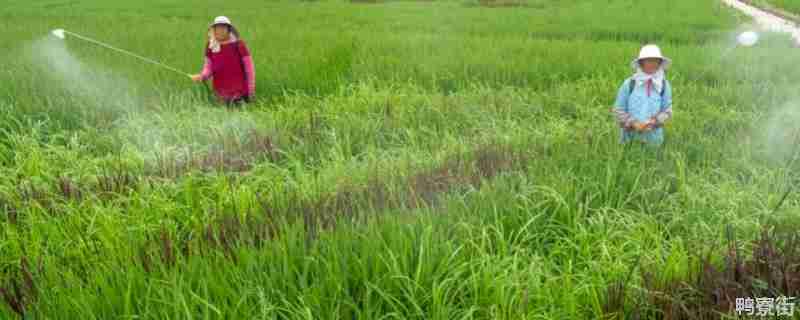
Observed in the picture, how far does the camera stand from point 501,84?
211 inches

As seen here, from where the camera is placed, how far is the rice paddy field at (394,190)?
1.75 metres

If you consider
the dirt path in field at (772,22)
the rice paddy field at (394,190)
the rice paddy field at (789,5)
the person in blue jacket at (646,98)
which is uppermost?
the rice paddy field at (789,5)

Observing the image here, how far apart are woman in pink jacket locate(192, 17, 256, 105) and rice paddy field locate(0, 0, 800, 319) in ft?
0.82

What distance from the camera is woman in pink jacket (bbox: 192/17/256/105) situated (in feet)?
14.1

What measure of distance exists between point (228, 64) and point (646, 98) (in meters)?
3.19

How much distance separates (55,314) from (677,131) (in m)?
3.58

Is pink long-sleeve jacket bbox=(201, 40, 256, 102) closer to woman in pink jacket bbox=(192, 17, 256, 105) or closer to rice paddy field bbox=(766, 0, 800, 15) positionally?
woman in pink jacket bbox=(192, 17, 256, 105)

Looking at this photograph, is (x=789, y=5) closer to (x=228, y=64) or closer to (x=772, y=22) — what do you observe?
(x=772, y=22)

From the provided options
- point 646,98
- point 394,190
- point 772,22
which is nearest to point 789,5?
point 772,22

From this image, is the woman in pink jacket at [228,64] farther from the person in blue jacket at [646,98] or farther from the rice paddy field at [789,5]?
the rice paddy field at [789,5]

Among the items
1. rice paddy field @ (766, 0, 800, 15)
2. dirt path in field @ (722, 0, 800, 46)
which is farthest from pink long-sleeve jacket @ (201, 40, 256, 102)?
rice paddy field @ (766, 0, 800, 15)

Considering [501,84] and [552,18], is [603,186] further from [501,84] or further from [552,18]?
[552,18]

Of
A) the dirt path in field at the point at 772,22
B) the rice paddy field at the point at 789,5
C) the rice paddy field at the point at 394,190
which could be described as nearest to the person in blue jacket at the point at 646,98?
the rice paddy field at the point at 394,190

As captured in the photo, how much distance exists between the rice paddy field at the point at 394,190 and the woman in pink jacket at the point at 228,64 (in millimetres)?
250
